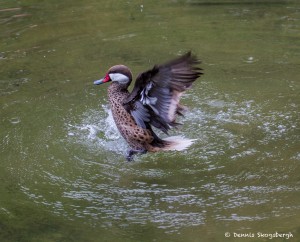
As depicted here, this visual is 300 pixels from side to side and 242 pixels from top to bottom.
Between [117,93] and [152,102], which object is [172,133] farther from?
[152,102]

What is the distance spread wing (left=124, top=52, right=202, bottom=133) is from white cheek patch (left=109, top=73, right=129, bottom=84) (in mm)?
357

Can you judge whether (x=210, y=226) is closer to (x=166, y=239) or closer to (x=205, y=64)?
(x=166, y=239)

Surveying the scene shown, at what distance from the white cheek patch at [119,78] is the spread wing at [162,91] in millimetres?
357

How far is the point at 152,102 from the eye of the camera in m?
5.31

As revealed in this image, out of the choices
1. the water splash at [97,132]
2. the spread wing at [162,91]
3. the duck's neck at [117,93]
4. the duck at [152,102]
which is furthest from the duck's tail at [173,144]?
the duck's neck at [117,93]

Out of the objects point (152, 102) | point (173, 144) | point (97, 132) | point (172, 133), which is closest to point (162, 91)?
point (152, 102)

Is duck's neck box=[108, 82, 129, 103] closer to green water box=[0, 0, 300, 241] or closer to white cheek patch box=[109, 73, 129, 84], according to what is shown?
white cheek patch box=[109, 73, 129, 84]

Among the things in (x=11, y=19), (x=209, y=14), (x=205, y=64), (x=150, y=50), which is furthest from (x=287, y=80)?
(x=11, y=19)

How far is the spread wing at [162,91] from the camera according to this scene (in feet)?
16.0

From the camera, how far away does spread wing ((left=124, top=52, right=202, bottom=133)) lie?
16.0 ft

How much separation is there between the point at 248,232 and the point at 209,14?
18.6 ft

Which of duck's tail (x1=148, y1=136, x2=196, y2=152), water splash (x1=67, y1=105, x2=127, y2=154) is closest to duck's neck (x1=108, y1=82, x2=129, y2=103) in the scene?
water splash (x1=67, y1=105, x2=127, y2=154)

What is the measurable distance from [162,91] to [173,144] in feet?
2.45

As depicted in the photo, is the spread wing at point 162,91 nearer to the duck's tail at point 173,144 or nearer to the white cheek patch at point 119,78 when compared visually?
the duck's tail at point 173,144
